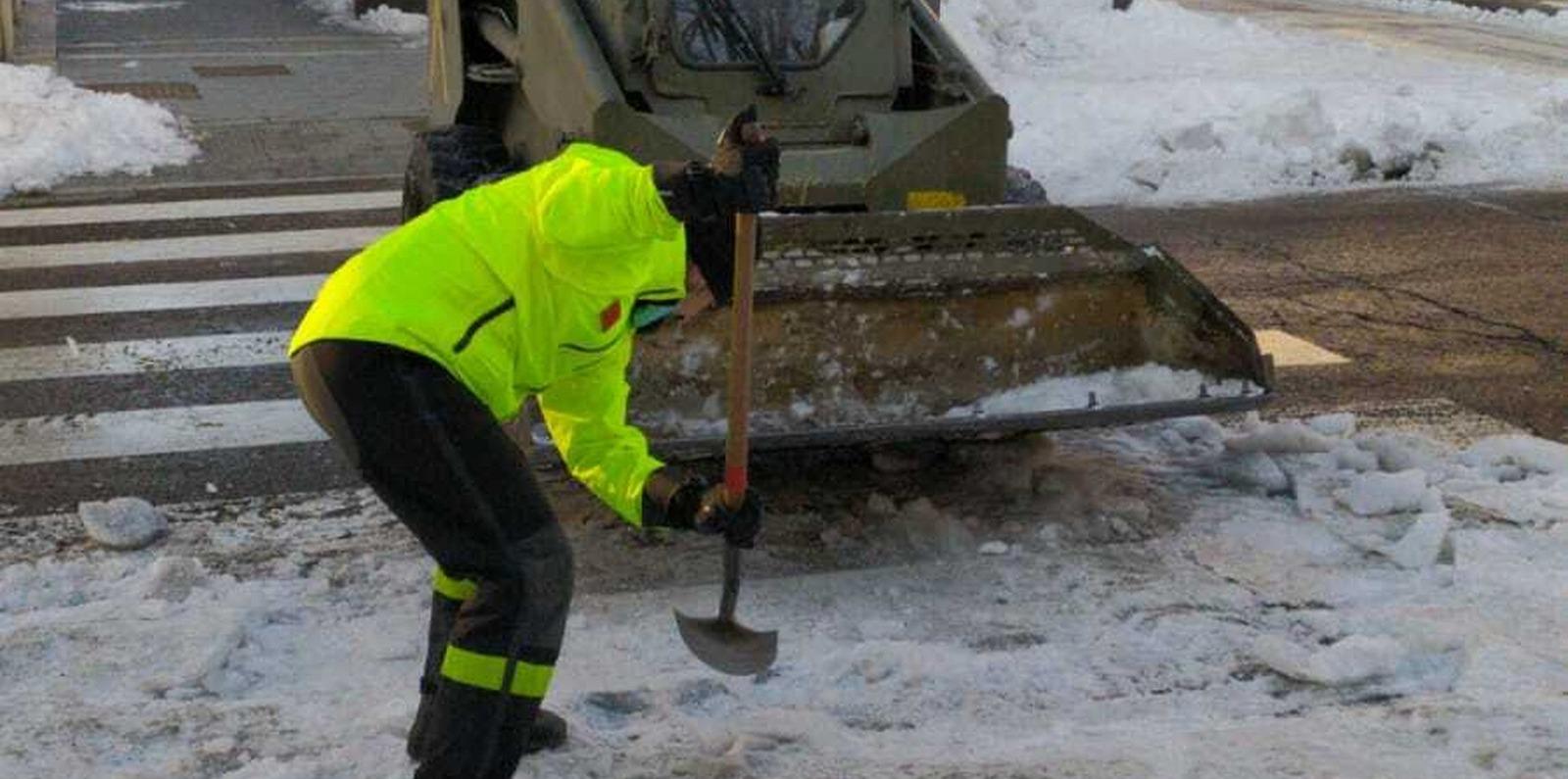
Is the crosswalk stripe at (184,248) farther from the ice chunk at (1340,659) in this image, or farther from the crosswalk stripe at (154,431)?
the ice chunk at (1340,659)

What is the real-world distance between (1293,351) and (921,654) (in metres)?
3.96

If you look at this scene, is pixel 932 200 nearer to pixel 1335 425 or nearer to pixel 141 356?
pixel 1335 425

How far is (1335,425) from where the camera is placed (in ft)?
24.3

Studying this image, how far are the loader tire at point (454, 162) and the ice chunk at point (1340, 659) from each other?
4.58 meters

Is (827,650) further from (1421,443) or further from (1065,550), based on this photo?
(1421,443)

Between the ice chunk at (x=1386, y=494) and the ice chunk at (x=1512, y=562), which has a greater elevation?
the ice chunk at (x=1512, y=562)

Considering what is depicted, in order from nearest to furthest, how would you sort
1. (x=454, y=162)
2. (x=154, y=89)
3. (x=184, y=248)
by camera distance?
(x=454, y=162)
(x=184, y=248)
(x=154, y=89)

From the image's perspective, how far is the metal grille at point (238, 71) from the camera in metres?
16.8

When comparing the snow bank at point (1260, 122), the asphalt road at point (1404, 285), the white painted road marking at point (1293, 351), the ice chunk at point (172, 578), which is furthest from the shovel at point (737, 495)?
the snow bank at point (1260, 122)

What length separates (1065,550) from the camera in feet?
20.5

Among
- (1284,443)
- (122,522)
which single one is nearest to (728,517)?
(122,522)

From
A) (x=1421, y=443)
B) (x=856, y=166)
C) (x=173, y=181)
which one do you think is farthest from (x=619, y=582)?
(x=173, y=181)

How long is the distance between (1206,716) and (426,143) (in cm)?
536

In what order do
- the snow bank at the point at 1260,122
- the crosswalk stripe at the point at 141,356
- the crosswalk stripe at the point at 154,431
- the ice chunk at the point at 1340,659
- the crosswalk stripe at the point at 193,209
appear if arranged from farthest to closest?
the snow bank at the point at 1260,122, the crosswalk stripe at the point at 193,209, the crosswalk stripe at the point at 141,356, the crosswalk stripe at the point at 154,431, the ice chunk at the point at 1340,659
